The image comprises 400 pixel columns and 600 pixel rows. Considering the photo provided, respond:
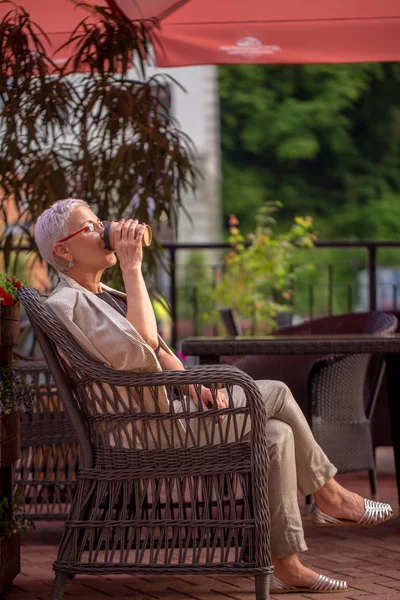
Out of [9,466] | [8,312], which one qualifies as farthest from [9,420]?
[8,312]

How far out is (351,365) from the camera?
389cm

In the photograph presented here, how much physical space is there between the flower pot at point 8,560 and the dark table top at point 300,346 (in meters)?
0.89

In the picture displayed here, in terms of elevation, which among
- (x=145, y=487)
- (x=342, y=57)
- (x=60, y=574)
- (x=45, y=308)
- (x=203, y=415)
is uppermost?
(x=342, y=57)

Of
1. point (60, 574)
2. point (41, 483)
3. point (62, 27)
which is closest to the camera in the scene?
point (60, 574)

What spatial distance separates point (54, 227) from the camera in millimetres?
2793

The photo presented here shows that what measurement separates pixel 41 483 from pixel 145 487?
1.04 m

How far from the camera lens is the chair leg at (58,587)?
2.56m

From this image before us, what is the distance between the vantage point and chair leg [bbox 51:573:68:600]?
2564mm

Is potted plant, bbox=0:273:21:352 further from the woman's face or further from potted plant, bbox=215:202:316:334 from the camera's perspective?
potted plant, bbox=215:202:316:334

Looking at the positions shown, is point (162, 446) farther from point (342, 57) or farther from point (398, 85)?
point (398, 85)

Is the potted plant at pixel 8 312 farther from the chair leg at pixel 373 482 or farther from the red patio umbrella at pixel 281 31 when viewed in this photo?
the red patio umbrella at pixel 281 31

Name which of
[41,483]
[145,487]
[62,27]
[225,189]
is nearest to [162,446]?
[145,487]

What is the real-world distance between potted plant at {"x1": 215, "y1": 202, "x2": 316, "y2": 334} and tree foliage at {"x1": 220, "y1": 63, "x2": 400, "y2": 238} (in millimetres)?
20214

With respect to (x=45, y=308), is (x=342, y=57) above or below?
above
